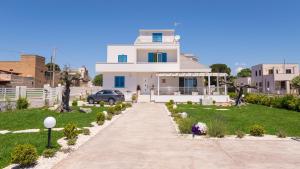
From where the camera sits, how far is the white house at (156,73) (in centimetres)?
3316

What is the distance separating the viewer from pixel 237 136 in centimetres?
1052

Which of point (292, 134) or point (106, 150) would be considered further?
point (292, 134)

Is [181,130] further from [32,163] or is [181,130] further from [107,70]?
[107,70]

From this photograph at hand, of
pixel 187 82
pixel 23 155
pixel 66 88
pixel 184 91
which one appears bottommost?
pixel 23 155

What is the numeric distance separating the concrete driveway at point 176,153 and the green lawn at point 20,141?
1251mm

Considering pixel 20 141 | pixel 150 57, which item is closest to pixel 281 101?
pixel 150 57

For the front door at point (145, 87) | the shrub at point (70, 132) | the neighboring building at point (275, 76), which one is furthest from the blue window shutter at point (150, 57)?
the neighboring building at point (275, 76)

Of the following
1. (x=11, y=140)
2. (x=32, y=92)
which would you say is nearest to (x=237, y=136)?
(x=11, y=140)

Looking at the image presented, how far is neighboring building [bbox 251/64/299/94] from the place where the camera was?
60.7m

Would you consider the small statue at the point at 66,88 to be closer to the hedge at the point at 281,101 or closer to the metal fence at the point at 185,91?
the metal fence at the point at 185,91

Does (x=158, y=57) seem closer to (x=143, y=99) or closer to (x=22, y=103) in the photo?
(x=143, y=99)

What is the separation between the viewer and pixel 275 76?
199ft

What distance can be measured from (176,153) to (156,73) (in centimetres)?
2727

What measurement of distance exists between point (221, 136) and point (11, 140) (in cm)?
761
